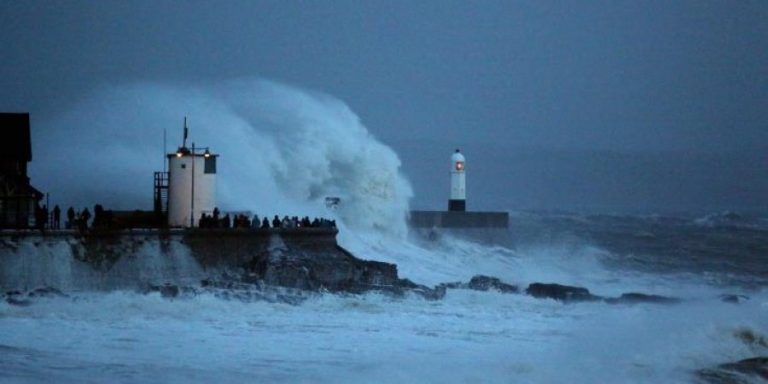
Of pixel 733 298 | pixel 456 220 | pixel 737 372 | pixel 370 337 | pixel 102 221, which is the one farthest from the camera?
pixel 456 220

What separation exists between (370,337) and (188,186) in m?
6.98

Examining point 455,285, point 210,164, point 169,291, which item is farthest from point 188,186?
point 455,285

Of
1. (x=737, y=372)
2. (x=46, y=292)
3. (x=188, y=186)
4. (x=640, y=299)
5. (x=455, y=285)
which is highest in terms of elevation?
(x=188, y=186)

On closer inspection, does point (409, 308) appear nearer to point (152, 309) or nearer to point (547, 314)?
point (547, 314)

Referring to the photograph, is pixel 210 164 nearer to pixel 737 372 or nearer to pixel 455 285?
pixel 455 285

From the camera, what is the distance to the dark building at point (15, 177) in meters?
22.8

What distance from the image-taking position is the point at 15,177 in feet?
77.2

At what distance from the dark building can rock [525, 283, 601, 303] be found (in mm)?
9998

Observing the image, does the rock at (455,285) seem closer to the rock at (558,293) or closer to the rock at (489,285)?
the rock at (489,285)

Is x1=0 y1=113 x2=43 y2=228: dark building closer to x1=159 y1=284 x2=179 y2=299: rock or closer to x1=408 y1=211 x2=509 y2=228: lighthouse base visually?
x1=159 y1=284 x2=179 y2=299: rock

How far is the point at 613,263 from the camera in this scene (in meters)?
40.9

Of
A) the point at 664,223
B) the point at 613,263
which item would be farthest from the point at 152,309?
the point at 664,223

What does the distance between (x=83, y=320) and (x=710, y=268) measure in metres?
25.5

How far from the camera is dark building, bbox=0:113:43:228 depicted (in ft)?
74.9
